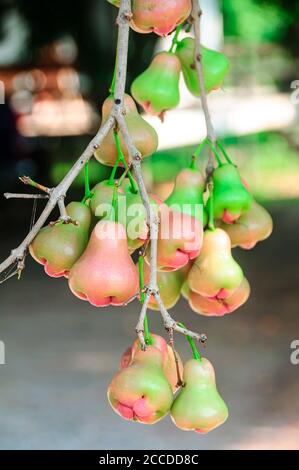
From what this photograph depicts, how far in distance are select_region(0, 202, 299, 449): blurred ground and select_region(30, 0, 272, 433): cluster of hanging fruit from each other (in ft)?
7.50

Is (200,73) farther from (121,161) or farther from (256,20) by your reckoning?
(256,20)

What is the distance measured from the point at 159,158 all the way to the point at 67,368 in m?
2.44

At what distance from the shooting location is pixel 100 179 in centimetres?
517

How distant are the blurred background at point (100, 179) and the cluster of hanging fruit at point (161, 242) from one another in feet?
6.52

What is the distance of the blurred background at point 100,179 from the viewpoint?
135 inches

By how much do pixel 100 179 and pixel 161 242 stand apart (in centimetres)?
429

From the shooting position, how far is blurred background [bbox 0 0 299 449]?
342cm

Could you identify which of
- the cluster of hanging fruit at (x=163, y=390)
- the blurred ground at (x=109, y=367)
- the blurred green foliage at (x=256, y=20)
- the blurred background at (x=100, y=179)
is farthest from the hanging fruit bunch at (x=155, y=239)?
the blurred green foliage at (x=256, y=20)

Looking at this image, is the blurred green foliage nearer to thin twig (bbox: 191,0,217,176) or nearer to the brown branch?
thin twig (bbox: 191,0,217,176)

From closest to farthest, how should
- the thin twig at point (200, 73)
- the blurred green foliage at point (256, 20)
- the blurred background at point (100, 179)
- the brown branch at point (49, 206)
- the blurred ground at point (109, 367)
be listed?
the brown branch at point (49, 206), the thin twig at point (200, 73), the blurred ground at point (109, 367), the blurred background at point (100, 179), the blurred green foliage at point (256, 20)

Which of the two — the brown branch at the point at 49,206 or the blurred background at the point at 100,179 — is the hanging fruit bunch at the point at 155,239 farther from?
the blurred background at the point at 100,179

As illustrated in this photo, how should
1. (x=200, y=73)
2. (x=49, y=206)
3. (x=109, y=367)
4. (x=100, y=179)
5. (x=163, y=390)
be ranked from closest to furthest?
1. (x=49, y=206)
2. (x=163, y=390)
3. (x=200, y=73)
4. (x=109, y=367)
5. (x=100, y=179)

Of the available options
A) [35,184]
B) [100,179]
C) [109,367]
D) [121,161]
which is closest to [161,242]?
[121,161]

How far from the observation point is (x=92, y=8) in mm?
5535
